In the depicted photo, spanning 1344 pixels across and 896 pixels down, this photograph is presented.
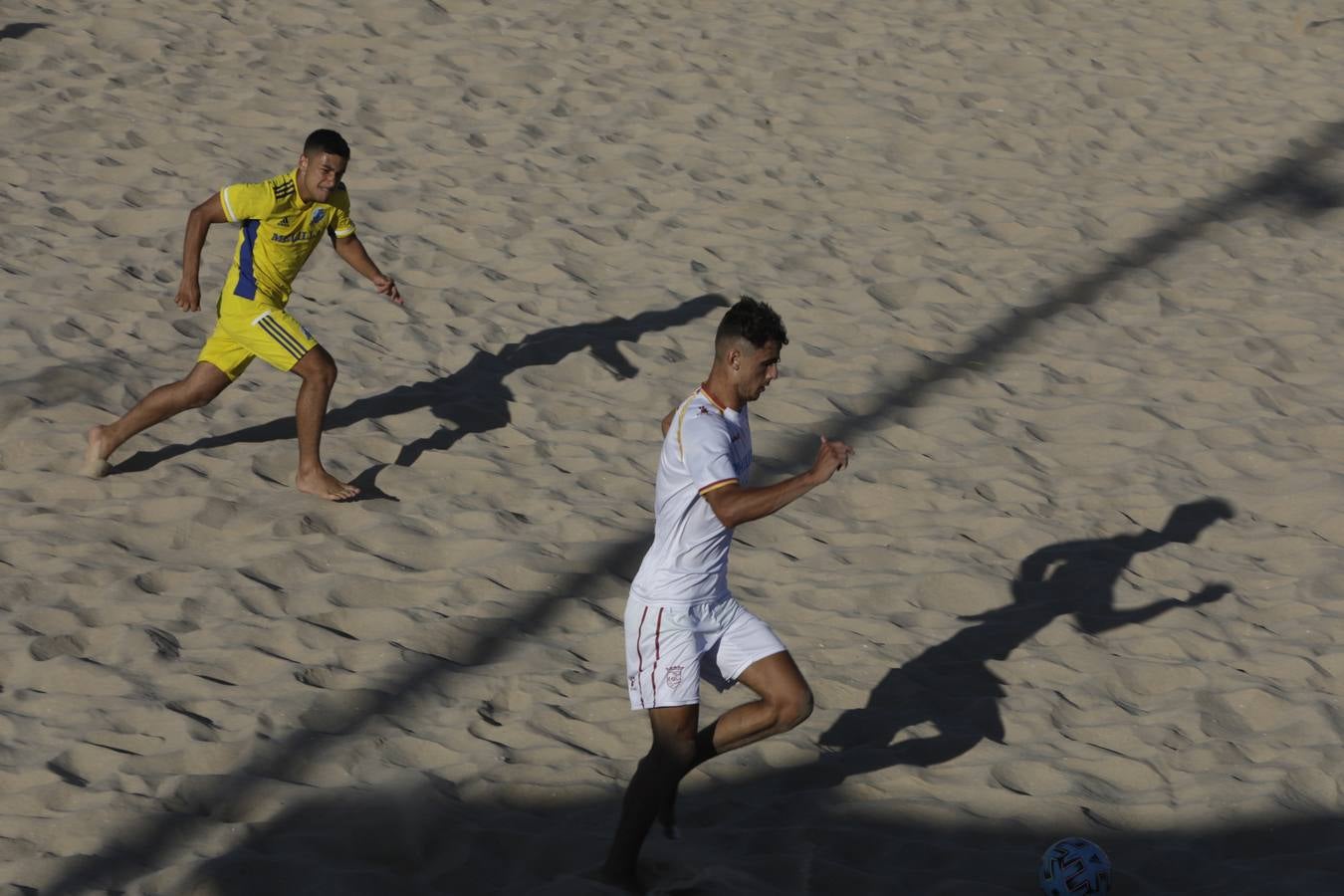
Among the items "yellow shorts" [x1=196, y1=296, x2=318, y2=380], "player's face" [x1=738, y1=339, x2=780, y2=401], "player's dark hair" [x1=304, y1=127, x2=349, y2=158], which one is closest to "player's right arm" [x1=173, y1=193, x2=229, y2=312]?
"yellow shorts" [x1=196, y1=296, x2=318, y2=380]

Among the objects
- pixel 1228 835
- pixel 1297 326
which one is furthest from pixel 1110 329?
pixel 1228 835

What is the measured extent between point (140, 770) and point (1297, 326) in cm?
654

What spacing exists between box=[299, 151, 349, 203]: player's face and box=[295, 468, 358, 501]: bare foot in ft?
3.70

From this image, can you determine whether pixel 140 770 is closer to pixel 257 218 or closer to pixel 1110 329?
pixel 257 218

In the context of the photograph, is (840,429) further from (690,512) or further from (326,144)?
(690,512)

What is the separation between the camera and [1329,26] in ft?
42.1

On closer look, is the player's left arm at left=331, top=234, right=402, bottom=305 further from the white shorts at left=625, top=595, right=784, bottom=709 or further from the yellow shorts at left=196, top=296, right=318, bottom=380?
the white shorts at left=625, top=595, right=784, bottom=709

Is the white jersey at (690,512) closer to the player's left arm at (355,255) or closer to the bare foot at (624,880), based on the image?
the bare foot at (624,880)

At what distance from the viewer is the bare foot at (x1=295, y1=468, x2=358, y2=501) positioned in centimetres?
632

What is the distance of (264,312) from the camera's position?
6.25 meters

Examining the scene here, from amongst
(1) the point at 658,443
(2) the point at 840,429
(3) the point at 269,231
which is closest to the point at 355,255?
(3) the point at 269,231

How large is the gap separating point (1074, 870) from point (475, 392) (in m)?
4.17

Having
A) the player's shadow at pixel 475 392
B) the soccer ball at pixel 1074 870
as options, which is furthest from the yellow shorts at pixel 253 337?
the soccer ball at pixel 1074 870

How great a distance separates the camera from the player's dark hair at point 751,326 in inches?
159
